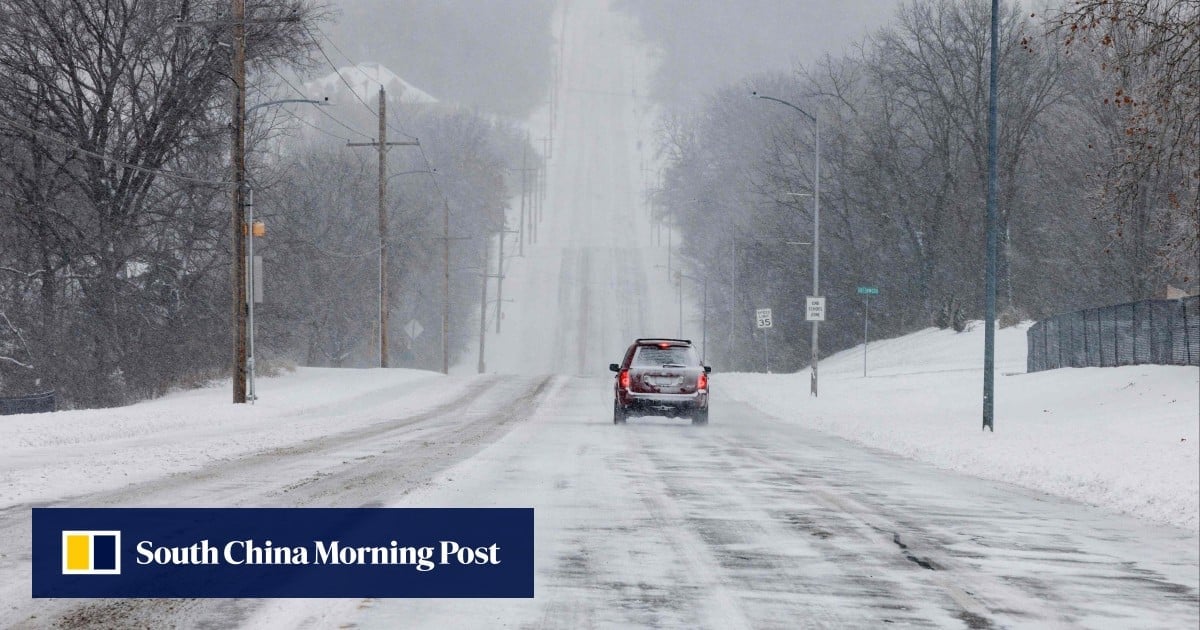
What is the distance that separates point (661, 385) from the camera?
1055 inches

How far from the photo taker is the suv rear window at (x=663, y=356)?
27.1 metres

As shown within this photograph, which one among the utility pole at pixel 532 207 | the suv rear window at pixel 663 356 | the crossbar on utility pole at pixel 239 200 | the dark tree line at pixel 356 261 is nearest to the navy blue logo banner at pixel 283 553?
the suv rear window at pixel 663 356

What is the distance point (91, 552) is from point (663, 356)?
1894cm

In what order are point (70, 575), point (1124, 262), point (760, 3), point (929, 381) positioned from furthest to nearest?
point (760, 3) → point (1124, 262) → point (929, 381) → point (70, 575)

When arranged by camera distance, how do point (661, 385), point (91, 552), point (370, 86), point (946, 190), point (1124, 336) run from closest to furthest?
point (91, 552)
point (661, 385)
point (1124, 336)
point (946, 190)
point (370, 86)

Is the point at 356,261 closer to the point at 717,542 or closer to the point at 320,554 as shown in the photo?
→ the point at 717,542

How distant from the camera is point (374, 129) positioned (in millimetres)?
153000

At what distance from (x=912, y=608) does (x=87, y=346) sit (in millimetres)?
32824

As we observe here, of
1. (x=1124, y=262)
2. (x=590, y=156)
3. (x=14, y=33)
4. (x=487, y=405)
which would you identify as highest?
(x=590, y=156)

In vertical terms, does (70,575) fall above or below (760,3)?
below

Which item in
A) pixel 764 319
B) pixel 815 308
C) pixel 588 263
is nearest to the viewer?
pixel 815 308

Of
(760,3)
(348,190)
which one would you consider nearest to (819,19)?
(760,3)

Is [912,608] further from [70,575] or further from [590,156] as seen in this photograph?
[590,156]

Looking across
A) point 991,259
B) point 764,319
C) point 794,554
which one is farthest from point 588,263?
point 794,554
